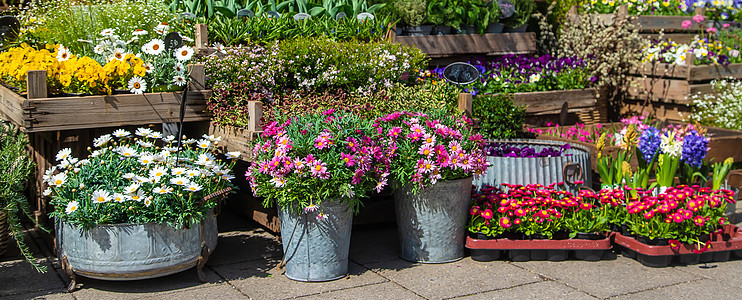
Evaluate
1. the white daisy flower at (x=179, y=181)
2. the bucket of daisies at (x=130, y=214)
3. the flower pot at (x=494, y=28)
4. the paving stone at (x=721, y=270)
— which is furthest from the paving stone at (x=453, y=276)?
the flower pot at (x=494, y=28)

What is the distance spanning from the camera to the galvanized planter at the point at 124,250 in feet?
12.8

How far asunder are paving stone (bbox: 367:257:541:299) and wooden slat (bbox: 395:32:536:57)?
8.20 ft

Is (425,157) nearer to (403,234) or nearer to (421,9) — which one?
(403,234)

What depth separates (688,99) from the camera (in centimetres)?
796

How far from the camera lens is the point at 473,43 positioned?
7.00 m

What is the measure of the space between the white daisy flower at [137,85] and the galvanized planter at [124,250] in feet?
2.91

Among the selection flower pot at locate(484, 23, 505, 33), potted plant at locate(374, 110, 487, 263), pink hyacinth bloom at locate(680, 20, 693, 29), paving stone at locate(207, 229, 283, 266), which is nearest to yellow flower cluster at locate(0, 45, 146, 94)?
paving stone at locate(207, 229, 283, 266)

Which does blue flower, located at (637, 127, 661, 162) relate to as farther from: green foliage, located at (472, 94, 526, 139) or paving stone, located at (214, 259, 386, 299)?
paving stone, located at (214, 259, 386, 299)

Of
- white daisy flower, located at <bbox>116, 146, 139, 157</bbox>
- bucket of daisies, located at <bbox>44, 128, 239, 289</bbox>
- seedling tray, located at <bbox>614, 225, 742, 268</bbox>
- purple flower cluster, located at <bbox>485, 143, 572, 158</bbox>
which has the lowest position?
seedling tray, located at <bbox>614, 225, 742, 268</bbox>

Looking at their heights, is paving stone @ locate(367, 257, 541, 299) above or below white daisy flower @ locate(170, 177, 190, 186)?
below

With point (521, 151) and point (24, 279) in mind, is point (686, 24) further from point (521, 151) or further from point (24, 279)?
point (24, 279)

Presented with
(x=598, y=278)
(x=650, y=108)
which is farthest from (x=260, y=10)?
(x=650, y=108)

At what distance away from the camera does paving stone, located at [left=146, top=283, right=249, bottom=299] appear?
398cm

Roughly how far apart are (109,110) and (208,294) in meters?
1.31
